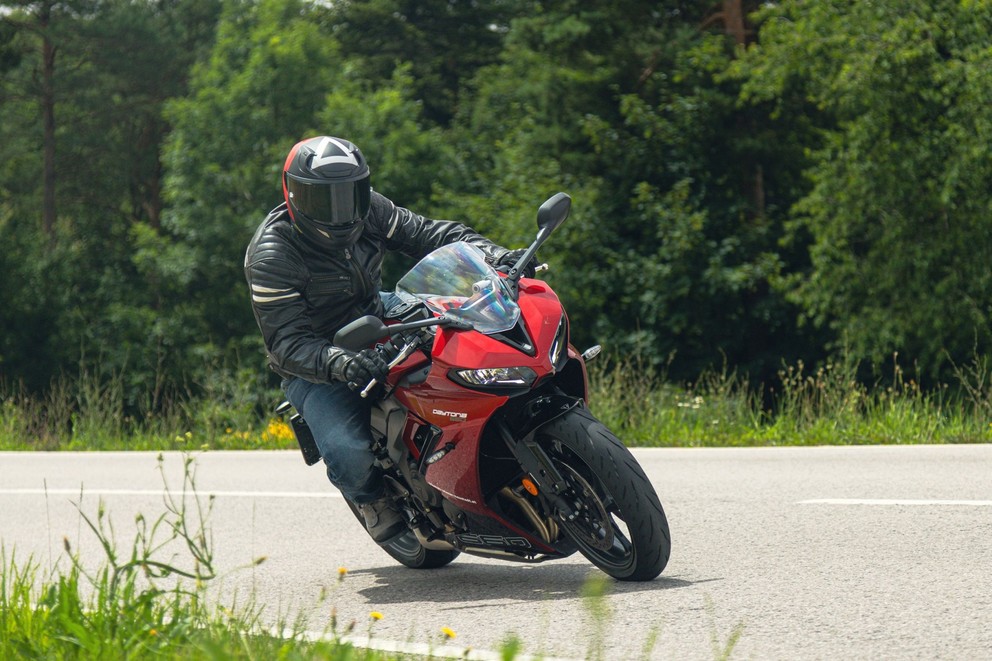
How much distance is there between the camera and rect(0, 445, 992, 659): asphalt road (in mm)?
4566

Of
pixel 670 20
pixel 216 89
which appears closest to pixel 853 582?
pixel 670 20

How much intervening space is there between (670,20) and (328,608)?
27.9 m

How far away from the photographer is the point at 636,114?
28.9 metres

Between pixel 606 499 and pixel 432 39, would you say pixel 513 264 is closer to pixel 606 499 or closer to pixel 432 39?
pixel 606 499

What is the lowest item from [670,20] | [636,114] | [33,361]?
[33,361]

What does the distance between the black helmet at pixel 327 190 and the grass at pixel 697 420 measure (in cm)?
384

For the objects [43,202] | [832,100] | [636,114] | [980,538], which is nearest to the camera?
[980,538]

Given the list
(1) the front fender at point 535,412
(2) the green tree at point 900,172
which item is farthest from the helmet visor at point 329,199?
(2) the green tree at point 900,172

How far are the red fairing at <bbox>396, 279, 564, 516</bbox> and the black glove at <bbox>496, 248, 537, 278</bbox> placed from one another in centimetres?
29

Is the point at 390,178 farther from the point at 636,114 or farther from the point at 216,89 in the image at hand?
the point at 636,114

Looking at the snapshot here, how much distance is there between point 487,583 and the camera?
19.7 ft

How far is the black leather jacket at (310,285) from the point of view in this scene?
5.74 metres

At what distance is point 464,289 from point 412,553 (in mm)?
1362

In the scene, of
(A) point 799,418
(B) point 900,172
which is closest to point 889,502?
(A) point 799,418
